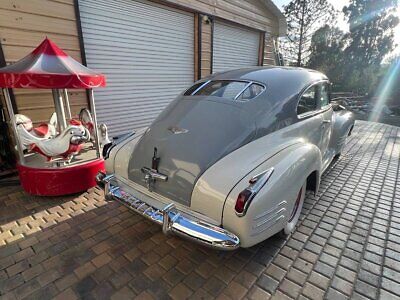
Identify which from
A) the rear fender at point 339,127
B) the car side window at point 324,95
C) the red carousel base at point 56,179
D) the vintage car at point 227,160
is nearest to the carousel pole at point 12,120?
the red carousel base at point 56,179

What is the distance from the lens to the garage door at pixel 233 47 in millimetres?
7227

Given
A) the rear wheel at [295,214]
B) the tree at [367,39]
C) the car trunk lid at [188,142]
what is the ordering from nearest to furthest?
1. the car trunk lid at [188,142]
2. the rear wheel at [295,214]
3. the tree at [367,39]

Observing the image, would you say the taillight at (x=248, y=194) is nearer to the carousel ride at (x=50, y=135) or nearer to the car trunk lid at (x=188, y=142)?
the car trunk lid at (x=188, y=142)

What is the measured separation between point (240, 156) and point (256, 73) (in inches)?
51.6

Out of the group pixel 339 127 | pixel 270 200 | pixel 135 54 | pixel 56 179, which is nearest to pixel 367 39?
pixel 339 127

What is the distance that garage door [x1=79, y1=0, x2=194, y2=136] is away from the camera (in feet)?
15.3

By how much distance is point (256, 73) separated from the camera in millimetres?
2826

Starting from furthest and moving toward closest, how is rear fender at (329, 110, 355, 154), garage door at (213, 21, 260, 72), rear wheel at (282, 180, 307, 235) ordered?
garage door at (213, 21, 260, 72) → rear fender at (329, 110, 355, 154) → rear wheel at (282, 180, 307, 235)

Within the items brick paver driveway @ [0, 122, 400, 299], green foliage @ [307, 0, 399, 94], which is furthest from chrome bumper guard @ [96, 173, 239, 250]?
green foliage @ [307, 0, 399, 94]

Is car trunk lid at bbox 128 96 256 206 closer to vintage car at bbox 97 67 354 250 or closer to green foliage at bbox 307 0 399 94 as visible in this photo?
vintage car at bbox 97 67 354 250

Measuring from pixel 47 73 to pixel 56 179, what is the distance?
1.31 meters

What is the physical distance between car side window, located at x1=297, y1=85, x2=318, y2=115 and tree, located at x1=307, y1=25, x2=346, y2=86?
69.1 feet

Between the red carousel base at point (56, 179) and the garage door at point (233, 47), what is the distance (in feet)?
17.8

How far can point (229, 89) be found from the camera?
2.67 meters
